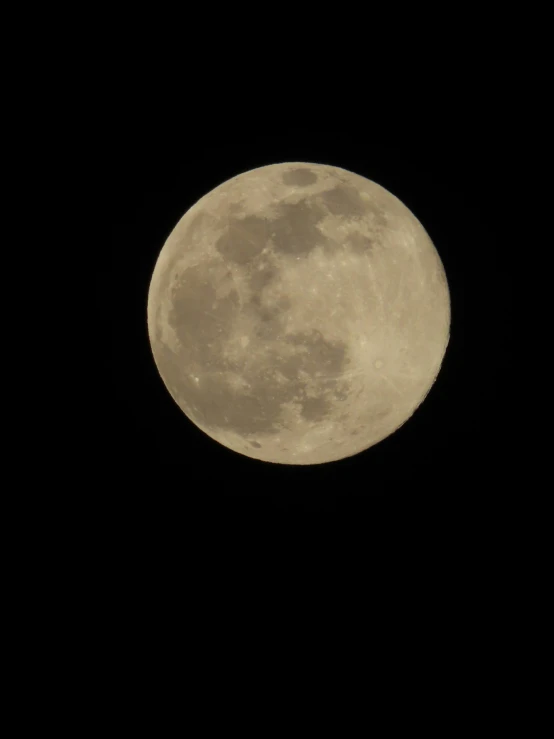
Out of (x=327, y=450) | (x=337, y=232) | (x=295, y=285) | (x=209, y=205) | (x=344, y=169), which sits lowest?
(x=327, y=450)

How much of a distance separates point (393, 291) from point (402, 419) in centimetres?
114

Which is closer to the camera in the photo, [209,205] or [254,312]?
[254,312]

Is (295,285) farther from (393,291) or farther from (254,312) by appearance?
(393,291)

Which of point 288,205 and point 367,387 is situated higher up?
point 288,205

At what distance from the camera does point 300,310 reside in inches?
193

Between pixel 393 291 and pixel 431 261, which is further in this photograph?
pixel 431 261

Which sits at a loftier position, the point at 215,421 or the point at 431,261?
the point at 431,261

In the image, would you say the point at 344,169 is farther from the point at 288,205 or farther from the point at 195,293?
the point at 195,293

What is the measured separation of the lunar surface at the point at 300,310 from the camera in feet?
16.2

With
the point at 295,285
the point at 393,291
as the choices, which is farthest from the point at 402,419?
the point at 295,285

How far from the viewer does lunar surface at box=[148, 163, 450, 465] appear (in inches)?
194

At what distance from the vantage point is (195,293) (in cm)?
515

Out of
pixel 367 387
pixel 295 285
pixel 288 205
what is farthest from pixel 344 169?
pixel 367 387

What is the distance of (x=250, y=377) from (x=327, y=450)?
2.94ft
